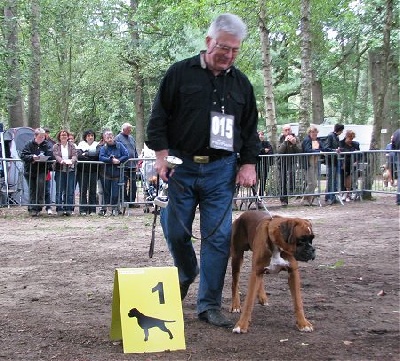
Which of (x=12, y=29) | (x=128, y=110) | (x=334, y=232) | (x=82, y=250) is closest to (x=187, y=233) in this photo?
(x=82, y=250)

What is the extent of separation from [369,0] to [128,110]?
16255 millimetres

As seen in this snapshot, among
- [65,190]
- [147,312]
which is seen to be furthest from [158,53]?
[147,312]

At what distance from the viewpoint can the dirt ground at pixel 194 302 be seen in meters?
4.15

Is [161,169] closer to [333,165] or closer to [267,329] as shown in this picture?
[267,329]

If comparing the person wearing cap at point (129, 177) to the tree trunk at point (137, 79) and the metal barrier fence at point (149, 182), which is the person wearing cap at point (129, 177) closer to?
the metal barrier fence at point (149, 182)

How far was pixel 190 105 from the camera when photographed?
478cm

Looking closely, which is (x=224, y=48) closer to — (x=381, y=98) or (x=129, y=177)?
(x=129, y=177)

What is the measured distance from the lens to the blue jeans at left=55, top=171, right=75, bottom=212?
44.9 ft

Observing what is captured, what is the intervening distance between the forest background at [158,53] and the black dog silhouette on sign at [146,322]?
13.8 m

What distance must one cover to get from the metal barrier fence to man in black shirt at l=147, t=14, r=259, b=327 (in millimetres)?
7685

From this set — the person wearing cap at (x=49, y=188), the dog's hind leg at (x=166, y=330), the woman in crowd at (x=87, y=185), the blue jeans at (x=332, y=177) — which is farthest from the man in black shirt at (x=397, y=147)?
the dog's hind leg at (x=166, y=330)

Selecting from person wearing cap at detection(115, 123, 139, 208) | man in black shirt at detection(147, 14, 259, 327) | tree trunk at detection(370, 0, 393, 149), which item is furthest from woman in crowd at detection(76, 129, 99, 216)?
man in black shirt at detection(147, 14, 259, 327)

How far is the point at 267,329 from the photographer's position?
4660 millimetres

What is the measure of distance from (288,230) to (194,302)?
4.99 feet
